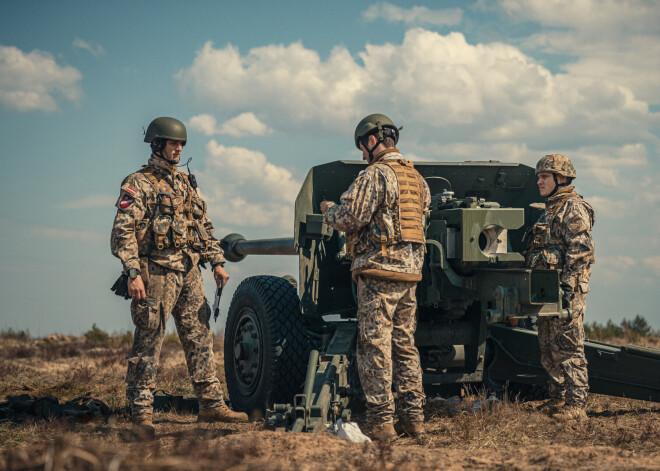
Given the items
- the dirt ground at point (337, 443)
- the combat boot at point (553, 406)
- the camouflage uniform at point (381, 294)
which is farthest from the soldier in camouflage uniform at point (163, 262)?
the combat boot at point (553, 406)

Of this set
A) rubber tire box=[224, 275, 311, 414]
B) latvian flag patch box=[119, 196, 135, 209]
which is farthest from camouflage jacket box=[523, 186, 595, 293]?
latvian flag patch box=[119, 196, 135, 209]

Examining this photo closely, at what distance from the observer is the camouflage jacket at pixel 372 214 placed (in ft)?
16.3

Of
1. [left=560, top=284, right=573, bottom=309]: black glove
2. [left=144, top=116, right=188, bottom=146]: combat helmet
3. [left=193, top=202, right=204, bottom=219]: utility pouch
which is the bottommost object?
[left=560, top=284, right=573, bottom=309]: black glove

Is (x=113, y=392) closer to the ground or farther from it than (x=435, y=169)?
closer to the ground

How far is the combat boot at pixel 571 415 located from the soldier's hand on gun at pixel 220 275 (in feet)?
9.23

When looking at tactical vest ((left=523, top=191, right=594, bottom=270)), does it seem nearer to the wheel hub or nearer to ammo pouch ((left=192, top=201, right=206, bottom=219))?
the wheel hub

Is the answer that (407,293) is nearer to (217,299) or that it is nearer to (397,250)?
(397,250)

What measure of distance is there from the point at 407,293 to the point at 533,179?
7.68ft

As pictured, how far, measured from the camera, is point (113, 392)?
7.76 metres

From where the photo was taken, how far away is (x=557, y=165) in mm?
6055

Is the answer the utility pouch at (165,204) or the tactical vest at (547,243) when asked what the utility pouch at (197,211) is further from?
the tactical vest at (547,243)

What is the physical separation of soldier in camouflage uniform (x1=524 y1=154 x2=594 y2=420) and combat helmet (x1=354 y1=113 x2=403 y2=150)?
5.06ft

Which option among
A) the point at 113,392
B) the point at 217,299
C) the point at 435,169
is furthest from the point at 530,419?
the point at 113,392

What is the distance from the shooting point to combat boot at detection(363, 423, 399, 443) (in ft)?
15.9
